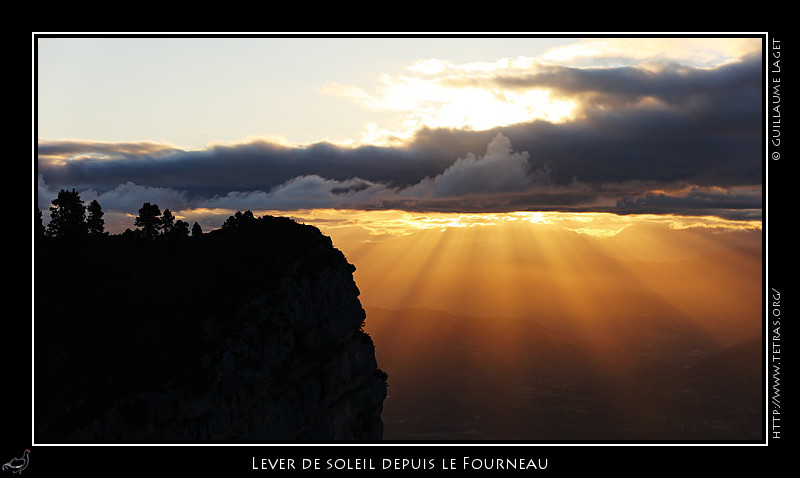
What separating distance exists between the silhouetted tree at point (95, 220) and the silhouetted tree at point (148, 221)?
737 cm

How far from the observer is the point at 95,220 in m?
106

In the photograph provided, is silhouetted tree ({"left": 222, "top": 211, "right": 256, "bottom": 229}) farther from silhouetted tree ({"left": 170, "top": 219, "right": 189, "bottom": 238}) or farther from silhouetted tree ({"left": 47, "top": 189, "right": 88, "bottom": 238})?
silhouetted tree ({"left": 47, "top": 189, "right": 88, "bottom": 238})

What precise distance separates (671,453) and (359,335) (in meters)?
59.6

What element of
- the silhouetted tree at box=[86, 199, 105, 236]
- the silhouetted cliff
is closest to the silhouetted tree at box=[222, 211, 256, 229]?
the silhouetted cliff

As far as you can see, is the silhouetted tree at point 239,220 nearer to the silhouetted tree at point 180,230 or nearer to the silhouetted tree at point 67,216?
the silhouetted tree at point 180,230

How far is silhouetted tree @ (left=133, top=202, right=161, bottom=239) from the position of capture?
104688mm

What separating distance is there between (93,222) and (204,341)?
164ft

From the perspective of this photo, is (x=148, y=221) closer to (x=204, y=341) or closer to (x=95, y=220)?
(x=95, y=220)

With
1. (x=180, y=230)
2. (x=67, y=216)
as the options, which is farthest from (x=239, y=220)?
(x=67, y=216)

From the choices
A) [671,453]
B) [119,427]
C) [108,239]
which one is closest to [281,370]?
[119,427]

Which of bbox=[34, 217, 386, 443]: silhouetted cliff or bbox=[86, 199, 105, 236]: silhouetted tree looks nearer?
bbox=[34, 217, 386, 443]: silhouetted cliff

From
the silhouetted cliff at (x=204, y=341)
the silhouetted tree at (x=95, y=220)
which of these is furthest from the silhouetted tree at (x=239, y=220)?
the silhouetted tree at (x=95, y=220)

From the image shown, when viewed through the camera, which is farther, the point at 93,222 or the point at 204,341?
the point at 93,222
